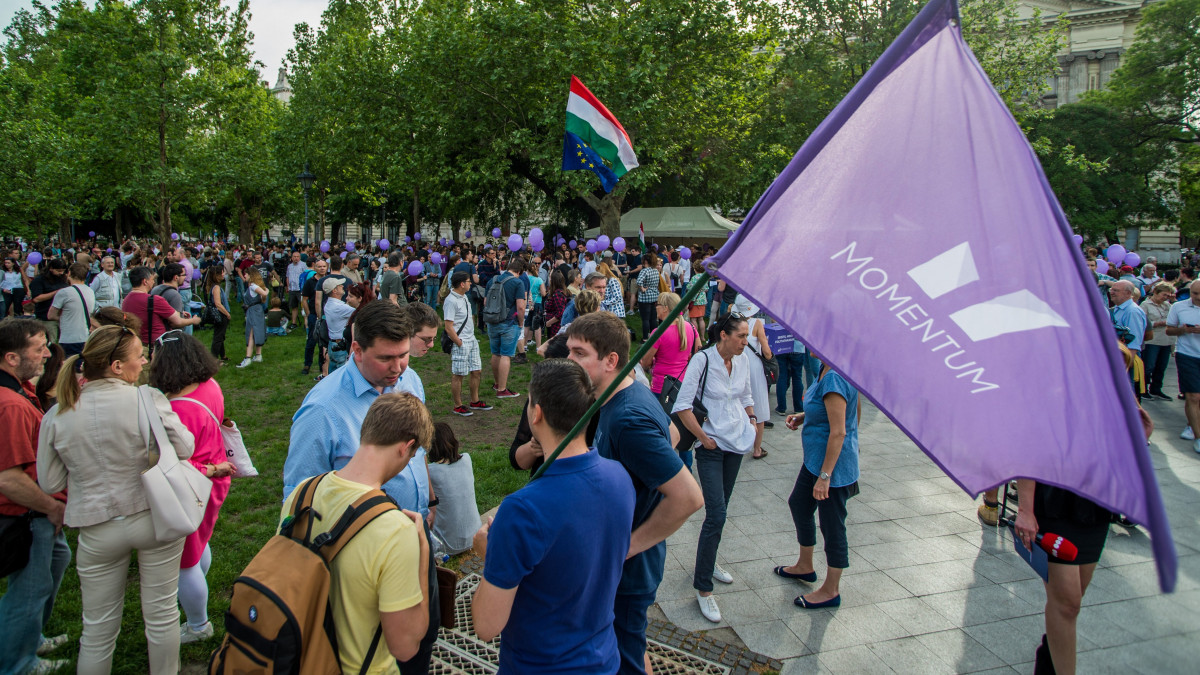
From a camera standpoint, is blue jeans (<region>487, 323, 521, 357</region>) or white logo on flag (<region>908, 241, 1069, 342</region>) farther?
blue jeans (<region>487, 323, 521, 357</region>)

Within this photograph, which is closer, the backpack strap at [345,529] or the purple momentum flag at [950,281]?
the purple momentum flag at [950,281]

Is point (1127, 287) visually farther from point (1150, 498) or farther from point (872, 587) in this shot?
point (1150, 498)

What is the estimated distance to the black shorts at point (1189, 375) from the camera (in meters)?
8.09

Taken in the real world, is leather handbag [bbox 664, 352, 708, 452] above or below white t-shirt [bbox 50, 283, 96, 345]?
below

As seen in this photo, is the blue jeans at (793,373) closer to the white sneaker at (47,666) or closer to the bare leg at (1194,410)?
the bare leg at (1194,410)

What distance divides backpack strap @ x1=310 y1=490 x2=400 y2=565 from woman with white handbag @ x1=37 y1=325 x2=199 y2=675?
144 cm

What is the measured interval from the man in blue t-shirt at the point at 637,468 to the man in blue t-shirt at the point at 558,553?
43 centimetres

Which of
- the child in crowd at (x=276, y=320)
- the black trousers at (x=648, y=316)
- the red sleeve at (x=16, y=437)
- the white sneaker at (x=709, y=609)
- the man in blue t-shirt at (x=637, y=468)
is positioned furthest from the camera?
the black trousers at (x=648, y=316)

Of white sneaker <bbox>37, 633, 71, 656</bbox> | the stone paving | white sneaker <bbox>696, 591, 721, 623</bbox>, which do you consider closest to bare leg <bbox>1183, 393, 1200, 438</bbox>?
the stone paving

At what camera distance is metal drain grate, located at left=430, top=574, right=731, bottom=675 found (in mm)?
3711

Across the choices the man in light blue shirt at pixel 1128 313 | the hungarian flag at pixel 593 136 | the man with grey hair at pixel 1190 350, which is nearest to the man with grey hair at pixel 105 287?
the hungarian flag at pixel 593 136

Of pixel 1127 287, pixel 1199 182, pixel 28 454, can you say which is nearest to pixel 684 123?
pixel 1127 287

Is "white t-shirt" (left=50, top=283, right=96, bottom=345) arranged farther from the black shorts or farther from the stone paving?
the black shorts

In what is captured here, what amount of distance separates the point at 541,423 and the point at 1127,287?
9.72 m
